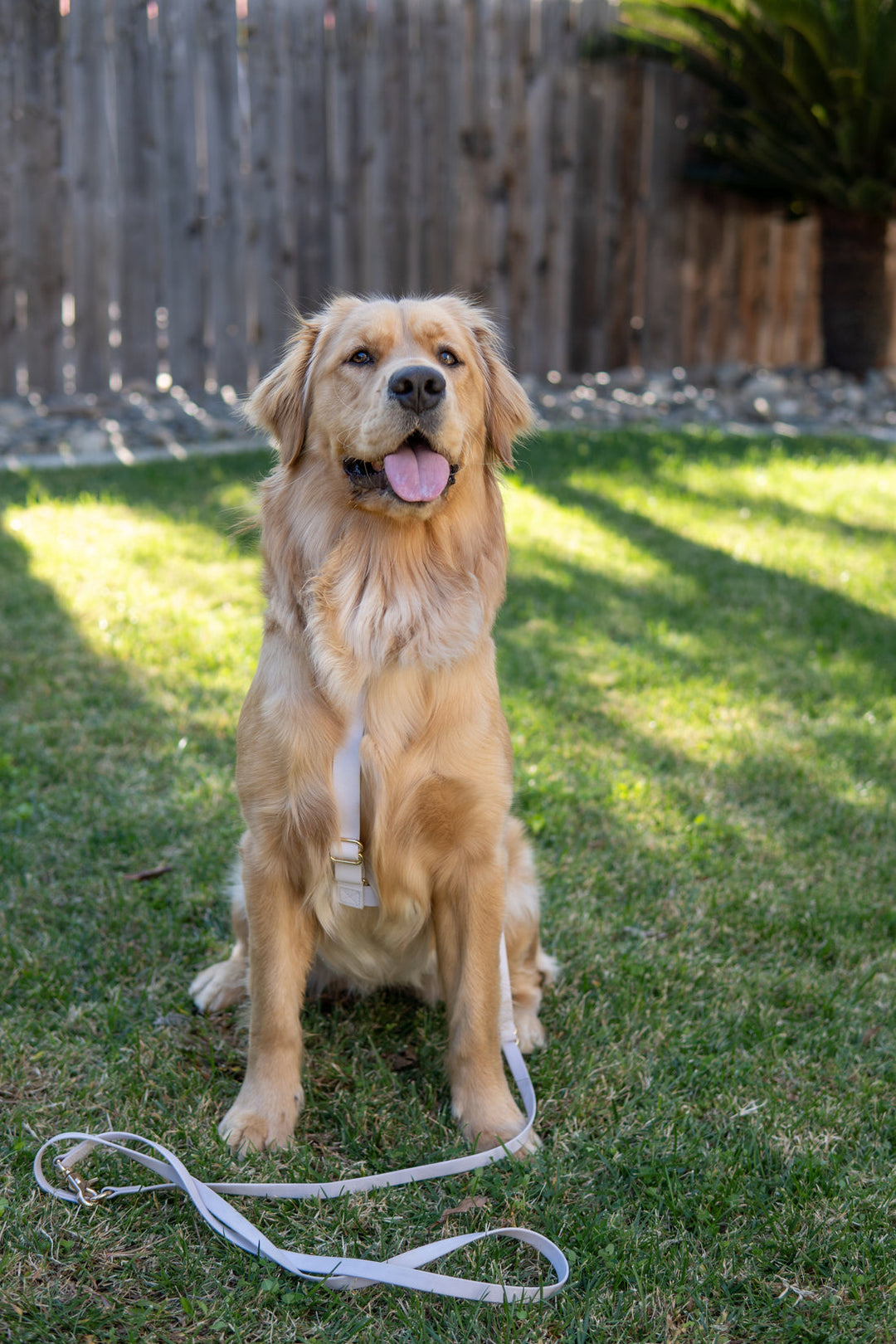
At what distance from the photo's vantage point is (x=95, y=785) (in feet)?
12.5

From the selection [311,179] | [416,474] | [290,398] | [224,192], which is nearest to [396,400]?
[416,474]

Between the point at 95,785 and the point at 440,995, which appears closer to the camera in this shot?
the point at 440,995

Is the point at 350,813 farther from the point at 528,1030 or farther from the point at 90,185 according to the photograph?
the point at 90,185

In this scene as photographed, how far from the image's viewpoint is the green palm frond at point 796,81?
8.50 meters

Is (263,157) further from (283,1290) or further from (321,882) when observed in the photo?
(283,1290)

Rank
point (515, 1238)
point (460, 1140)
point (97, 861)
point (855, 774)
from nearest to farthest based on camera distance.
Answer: point (515, 1238), point (460, 1140), point (97, 861), point (855, 774)

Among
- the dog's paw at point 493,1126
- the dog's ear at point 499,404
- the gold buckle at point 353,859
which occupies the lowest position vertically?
the dog's paw at point 493,1126

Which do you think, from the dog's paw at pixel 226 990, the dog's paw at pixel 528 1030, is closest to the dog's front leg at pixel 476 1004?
the dog's paw at pixel 528 1030

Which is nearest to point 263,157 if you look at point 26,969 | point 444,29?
point 444,29

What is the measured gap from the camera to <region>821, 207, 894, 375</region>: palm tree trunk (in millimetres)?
9844

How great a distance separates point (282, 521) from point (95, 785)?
5.39 feet

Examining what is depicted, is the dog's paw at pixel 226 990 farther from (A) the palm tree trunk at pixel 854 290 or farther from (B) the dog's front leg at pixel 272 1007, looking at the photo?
(A) the palm tree trunk at pixel 854 290

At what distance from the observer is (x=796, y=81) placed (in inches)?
348

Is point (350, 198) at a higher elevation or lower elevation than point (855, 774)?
higher
